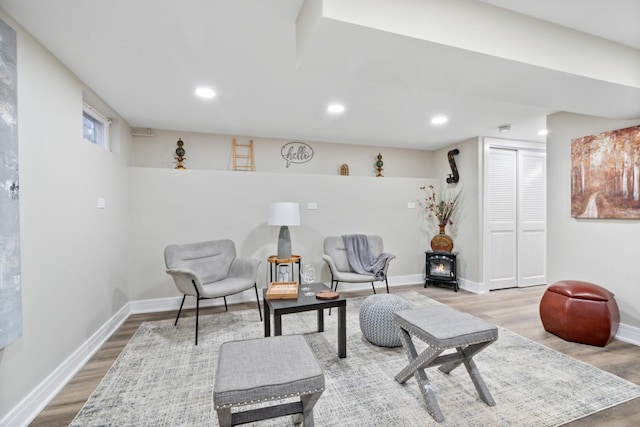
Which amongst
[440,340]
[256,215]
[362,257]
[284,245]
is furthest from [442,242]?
[440,340]

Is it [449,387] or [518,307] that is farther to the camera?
[518,307]

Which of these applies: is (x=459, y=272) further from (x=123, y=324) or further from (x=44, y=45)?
(x=44, y=45)

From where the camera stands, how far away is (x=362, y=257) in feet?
13.6

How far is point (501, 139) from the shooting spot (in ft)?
14.1

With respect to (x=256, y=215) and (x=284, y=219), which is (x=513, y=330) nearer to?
(x=284, y=219)

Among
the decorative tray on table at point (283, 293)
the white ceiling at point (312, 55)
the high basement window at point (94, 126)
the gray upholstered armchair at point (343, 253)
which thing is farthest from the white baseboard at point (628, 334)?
the high basement window at point (94, 126)

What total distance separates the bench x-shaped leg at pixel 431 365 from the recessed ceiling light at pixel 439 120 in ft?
8.11

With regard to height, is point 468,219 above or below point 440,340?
above

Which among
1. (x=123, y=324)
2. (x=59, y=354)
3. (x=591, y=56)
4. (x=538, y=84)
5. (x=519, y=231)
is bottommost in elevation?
(x=123, y=324)

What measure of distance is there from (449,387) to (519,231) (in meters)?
3.38

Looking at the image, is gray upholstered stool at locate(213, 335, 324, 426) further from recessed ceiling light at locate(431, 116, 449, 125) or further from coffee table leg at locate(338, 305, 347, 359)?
recessed ceiling light at locate(431, 116, 449, 125)

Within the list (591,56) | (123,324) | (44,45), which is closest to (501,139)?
(591,56)

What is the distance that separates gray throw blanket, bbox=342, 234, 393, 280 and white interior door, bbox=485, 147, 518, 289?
5.43 ft

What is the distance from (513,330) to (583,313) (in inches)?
23.4
